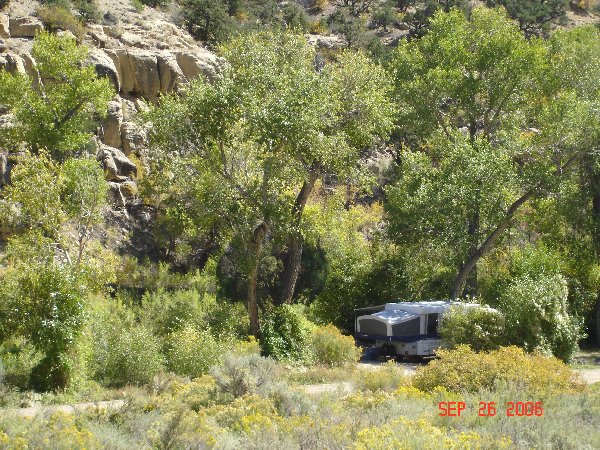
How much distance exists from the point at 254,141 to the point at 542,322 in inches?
376

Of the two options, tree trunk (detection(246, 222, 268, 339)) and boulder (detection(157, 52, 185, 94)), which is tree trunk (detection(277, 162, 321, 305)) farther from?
boulder (detection(157, 52, 185, 94))

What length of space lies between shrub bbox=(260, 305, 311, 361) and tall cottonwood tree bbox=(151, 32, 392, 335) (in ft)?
2.71

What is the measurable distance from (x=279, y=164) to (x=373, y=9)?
4100 cm

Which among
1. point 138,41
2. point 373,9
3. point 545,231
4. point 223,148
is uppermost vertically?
point 373,9

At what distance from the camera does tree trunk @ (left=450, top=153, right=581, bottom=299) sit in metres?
25.7

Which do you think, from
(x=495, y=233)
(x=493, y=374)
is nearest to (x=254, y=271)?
(x=493, y=374)

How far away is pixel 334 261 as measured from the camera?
89.7ft

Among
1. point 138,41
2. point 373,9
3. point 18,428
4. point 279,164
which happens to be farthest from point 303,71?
point 373,9

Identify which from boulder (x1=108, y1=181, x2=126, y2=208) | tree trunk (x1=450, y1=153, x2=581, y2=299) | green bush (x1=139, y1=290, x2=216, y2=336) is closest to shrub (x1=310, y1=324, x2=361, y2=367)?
green bush (x1=139, y1=290, x2=216, y2=336)

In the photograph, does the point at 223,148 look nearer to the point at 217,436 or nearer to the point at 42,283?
the point at 42,283

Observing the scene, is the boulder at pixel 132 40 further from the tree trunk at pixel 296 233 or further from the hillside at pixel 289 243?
the tree trunk at pixel 296 233

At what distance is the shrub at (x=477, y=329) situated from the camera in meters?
19.6

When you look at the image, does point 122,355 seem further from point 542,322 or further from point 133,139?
point 133,139
